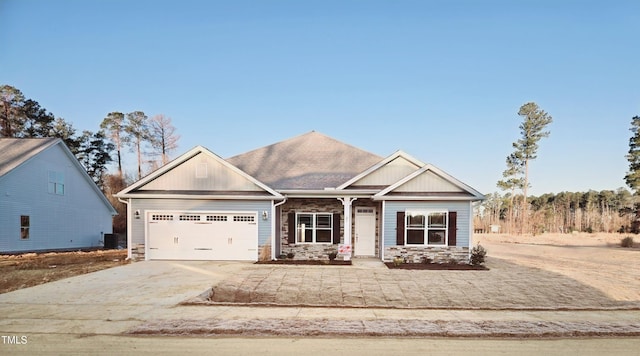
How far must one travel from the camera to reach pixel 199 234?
14.9 metres

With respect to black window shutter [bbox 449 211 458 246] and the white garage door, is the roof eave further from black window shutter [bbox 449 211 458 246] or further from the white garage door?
the white garage door

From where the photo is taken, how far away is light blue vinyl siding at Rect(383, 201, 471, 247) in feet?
47.9

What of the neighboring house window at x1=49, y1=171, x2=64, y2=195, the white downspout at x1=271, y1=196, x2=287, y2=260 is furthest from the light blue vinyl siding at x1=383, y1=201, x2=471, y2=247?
the neighboring house window at x1=49, y1=171, x2=64, y2=195

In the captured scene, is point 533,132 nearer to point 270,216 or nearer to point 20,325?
point 270,216

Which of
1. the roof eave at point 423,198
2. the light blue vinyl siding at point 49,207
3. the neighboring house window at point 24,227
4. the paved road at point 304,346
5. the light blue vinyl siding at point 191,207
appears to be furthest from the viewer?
the neighboring house window at point 24,227

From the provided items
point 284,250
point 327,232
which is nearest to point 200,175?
point 284,250

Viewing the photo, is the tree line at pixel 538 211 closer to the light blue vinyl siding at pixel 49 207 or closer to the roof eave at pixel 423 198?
the roof eave at pixel 423 198

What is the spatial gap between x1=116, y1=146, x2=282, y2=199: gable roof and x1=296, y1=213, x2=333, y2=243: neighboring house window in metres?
2.40

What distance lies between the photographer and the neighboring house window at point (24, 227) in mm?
19188

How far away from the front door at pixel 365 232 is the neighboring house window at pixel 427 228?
204cm

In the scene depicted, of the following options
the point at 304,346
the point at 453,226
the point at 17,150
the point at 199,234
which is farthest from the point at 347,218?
the point at 17,150

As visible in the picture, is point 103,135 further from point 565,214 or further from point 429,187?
point 565,214

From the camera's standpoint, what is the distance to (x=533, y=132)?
126 ft

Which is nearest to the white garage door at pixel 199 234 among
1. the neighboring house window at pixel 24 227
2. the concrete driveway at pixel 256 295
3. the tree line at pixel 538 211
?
the concrete driveway at pixel 256 295
